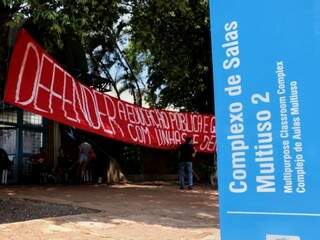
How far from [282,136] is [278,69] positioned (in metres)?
0.38

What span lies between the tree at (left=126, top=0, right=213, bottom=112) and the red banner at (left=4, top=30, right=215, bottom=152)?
1.75 m

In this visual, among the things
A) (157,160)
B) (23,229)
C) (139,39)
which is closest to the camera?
(23,229)

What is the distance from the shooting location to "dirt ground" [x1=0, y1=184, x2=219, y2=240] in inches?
285

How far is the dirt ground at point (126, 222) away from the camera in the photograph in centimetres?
725

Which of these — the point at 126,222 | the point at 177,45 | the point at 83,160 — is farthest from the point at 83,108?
the point at 177,45

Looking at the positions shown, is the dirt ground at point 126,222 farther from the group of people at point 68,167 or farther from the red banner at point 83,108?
the group of people at point 68,167

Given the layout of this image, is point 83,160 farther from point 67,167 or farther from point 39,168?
point 39,168

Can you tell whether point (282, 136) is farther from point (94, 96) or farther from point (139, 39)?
point (139, 39)

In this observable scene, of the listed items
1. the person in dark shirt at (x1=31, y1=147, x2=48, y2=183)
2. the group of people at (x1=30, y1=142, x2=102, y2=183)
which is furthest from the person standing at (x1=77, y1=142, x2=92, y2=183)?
the person in dark shirt at (x1=31, y1=147, x2=48, y2=183)

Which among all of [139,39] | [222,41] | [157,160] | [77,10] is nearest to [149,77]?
[157,160]

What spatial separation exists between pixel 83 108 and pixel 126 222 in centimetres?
495

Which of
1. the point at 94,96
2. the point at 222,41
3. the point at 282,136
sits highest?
the point at 94,96

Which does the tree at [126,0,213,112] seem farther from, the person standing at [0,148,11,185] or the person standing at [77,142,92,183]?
the person standing at [0,148,11,185]

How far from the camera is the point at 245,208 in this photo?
122 inches
